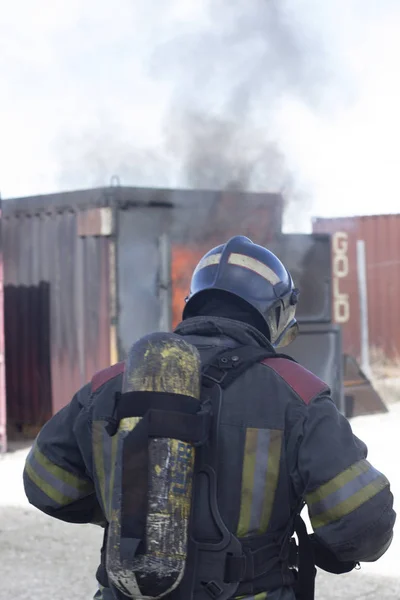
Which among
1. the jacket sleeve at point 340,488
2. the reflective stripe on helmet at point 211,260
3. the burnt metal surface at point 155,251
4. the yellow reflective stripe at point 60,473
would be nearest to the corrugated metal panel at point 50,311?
the burnt metal surface at point 155,251

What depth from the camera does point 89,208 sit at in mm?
9203

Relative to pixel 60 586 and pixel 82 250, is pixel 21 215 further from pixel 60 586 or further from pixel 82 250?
pixel 60 586

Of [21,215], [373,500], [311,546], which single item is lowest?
[311,546]

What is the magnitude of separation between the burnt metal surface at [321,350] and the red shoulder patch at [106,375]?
7.77 meters

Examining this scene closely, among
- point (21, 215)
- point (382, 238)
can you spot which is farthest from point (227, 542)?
point (382, 238)

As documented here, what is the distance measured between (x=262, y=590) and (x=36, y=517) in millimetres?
4906

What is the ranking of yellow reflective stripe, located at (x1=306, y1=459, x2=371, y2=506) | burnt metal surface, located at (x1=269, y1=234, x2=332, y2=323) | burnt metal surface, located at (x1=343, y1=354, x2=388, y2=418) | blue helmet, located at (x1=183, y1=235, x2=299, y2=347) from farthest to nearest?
burnt metal surface, located at (x1=343, y1=354, x2=388, y2=418) < burnt metal surface, located at (x1=269, y1=234, x2=332, y2=323) < blue helmet, located at (x1=183, y1=235, x2=299, y2=347) < yellow reflective stripe, located at (x1=306, y1=459, x2=371, y2=506)

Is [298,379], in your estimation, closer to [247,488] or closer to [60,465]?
[247,488]

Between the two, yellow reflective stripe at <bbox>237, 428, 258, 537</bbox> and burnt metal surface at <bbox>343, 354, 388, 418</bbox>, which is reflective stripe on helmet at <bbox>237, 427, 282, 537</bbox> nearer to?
yellow reflective stripe at <bbox>237, 428, 258, 537</bbox>

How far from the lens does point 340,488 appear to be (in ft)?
6.10

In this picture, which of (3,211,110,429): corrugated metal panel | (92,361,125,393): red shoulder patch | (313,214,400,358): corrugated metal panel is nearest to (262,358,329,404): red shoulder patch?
(92,361,125,393): red shoulder patch

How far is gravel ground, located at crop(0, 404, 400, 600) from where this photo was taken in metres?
4.81

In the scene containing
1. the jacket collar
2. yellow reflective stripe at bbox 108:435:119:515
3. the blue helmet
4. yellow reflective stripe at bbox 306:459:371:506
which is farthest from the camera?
the blue helmet

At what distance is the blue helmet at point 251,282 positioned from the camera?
7.36ft
